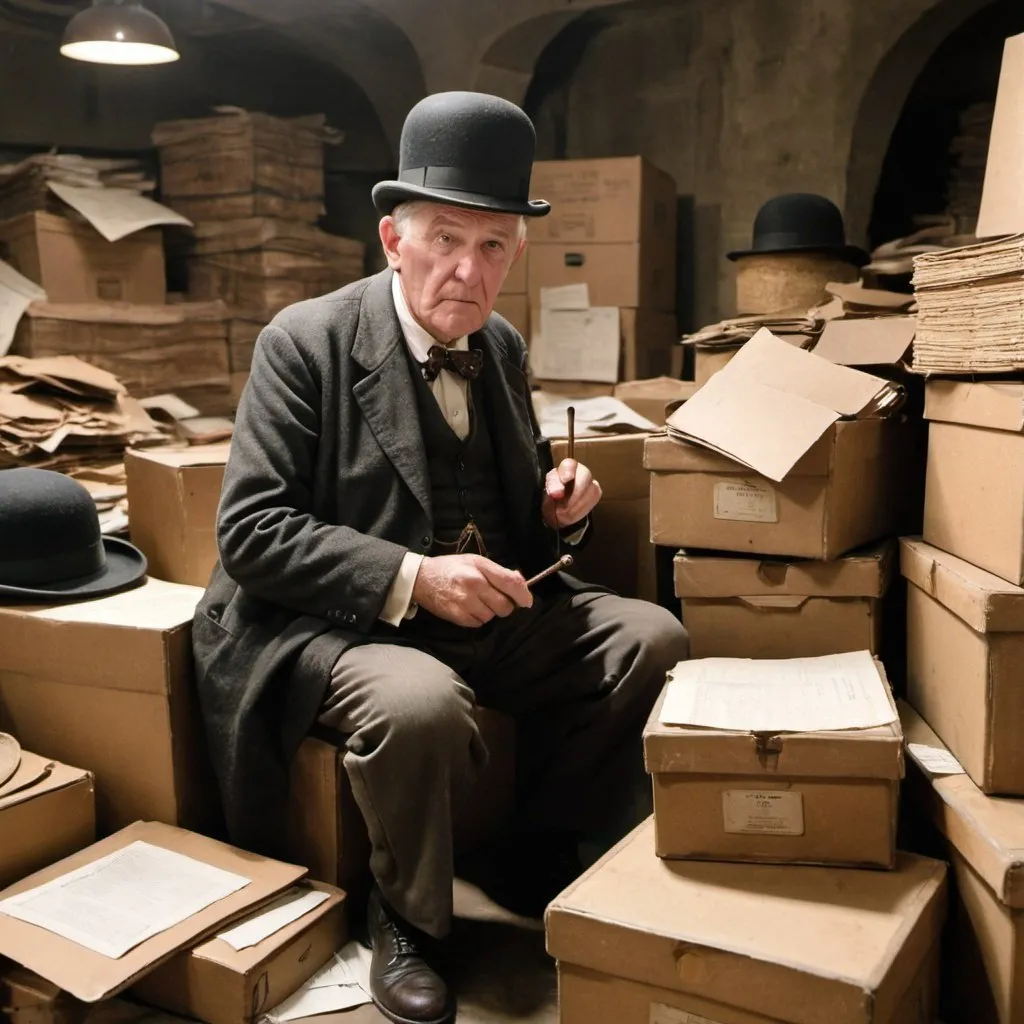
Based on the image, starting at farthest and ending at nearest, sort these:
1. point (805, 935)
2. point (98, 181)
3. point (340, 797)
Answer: point (98, 181) → point (340, 797) → point (805, 935)

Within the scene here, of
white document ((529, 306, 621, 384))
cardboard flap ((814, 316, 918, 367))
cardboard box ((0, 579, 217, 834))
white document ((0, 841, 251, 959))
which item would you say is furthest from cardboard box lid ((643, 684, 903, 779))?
white document ((529, 306, 621, 384))

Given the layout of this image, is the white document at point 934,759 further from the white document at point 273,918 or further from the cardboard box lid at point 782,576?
the white document at point 273,918

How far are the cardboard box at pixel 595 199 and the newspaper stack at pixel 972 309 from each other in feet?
7.76

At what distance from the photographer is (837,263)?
3582 mm

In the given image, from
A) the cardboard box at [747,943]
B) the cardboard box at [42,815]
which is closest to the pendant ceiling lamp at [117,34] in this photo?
the cardboard box at [42,815]

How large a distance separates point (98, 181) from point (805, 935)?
393cm

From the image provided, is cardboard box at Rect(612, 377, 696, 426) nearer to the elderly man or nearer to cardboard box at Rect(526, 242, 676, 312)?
cardboard box at Rect(526, 242, 676, 312)

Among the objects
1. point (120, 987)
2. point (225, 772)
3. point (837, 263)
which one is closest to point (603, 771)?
point (225, 772)

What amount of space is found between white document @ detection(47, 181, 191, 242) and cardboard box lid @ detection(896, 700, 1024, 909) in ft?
11.3

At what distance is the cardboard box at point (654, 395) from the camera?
136 inches

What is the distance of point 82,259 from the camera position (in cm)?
405

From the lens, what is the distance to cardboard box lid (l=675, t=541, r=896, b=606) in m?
1.95

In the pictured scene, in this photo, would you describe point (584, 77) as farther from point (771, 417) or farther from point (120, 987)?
point (120, 987)

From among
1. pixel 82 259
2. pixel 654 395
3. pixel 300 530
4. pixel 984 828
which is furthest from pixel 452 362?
pixel 82 259
